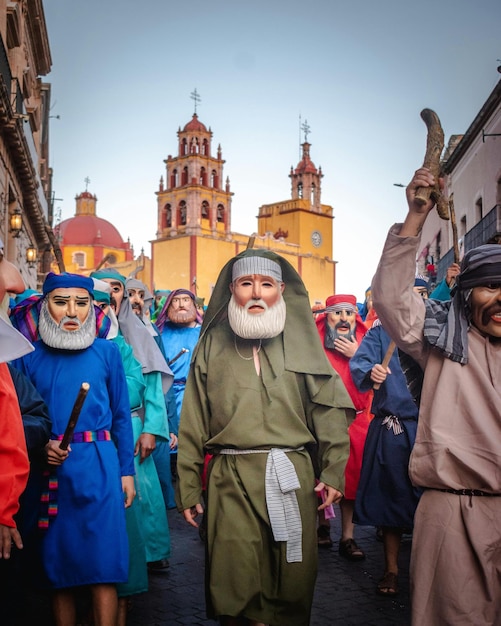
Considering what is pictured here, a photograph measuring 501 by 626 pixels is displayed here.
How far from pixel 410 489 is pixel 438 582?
2.96 m

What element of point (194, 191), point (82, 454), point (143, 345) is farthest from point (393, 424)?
point (194, 191)

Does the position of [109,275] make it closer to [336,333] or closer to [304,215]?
[336,333]

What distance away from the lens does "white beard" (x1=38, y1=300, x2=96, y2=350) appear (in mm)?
4945

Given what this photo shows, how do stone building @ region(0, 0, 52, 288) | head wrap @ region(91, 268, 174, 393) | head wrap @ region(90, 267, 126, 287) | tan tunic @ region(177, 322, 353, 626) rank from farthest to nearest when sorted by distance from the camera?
1. stone building @ region(0, 0, 52, 288)
2. head wrap @ region(90, 267, 126, 287)
3. head wrap @ region(91, 268, 174, 393)
4. tan tunic @ region(177, 322, 353, 626)

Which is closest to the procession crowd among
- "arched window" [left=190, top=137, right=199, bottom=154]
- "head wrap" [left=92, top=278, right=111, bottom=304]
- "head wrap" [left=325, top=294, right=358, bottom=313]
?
"head wrap" [left=92, top=278, right=111, bottom=304]

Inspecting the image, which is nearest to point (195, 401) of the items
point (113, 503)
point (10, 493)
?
point (113, 503)

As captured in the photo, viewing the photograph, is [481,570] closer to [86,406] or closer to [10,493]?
[10,493]

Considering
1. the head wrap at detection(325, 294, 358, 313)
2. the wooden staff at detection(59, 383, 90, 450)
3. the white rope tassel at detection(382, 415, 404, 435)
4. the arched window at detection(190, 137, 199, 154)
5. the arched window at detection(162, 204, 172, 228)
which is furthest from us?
the arched window at detection(190, 137, 199, 154)

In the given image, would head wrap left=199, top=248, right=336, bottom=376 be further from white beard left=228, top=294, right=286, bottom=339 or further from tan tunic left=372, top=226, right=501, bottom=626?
tan tunic left=372, top=226, right=501, bottom=626

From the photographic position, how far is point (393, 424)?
22.1 feet

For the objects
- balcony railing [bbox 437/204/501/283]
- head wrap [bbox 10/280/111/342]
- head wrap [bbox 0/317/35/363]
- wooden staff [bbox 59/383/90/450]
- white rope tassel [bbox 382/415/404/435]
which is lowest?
white rope tassel [bbox 382/415/404/435]

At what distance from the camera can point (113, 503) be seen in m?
4.78

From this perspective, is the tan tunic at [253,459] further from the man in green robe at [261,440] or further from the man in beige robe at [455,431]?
the man in beige robe at [455,431]

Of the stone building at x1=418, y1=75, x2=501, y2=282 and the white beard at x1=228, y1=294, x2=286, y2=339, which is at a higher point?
the stone building at x1=418, y1=75, x2=501, y2=282
